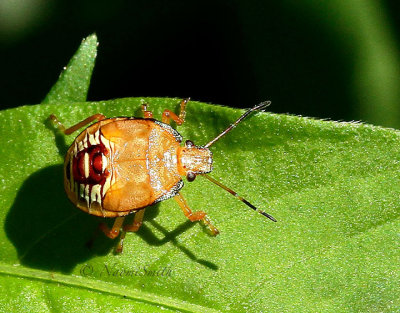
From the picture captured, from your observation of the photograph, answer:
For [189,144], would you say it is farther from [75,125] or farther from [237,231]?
[75,125]

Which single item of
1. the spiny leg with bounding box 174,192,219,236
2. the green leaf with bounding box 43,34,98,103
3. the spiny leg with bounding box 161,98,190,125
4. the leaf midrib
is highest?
the green leaf with bounding box 43,34,98,103

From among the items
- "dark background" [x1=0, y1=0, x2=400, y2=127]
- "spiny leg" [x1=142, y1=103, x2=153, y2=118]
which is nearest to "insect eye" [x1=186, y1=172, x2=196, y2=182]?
"spiny leg" [x1=142, y1=103, x2=153, y2=118]

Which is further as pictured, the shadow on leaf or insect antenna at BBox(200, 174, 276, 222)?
the shadow on leaf

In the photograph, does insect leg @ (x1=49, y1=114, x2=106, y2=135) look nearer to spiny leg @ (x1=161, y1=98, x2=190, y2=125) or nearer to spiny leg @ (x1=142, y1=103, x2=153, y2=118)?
spiny leg @ (x1=142, y1=103, x2=153, y2=118)

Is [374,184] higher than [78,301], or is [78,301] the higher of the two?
[374,184]

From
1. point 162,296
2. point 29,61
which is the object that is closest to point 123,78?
point 29,61

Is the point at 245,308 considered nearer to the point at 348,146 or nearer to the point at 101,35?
the point at 348,146

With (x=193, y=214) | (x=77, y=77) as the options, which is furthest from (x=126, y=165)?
(x=77, y=77)
